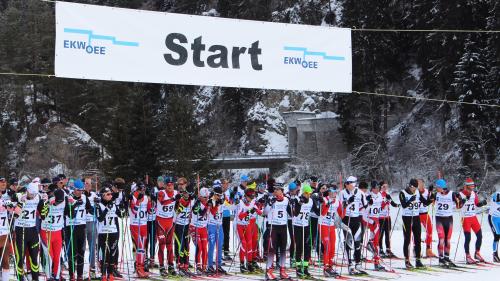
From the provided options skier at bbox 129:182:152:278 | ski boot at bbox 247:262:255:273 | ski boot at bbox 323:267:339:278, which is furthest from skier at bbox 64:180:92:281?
ski boot at bbox 323:267:339:278

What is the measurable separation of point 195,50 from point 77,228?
14.6ft

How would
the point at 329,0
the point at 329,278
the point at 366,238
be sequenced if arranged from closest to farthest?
the point at 329,278, the point at 366,238, the point at 329,0

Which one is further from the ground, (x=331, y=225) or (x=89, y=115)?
(x=89, y=115)

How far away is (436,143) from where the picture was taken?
47062 mm

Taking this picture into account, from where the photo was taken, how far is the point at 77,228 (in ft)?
43.6

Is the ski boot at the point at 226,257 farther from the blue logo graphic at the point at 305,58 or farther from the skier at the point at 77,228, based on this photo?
the blue logo graphic at the point at 305,58

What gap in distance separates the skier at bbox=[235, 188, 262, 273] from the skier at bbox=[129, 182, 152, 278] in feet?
6.51

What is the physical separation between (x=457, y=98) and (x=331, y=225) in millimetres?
29595

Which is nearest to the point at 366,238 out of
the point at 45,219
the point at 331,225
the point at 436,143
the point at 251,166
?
the point at 331,225

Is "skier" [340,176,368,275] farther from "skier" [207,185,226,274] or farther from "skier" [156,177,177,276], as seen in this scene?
"skier" [156,177,177,276]

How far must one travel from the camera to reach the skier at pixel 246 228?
14516 millimetres

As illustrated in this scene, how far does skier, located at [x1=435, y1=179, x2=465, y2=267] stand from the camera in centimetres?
1588

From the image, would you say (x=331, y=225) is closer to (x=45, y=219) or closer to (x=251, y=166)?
(x=45, y=219)

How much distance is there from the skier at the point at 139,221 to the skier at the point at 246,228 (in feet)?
6.51
